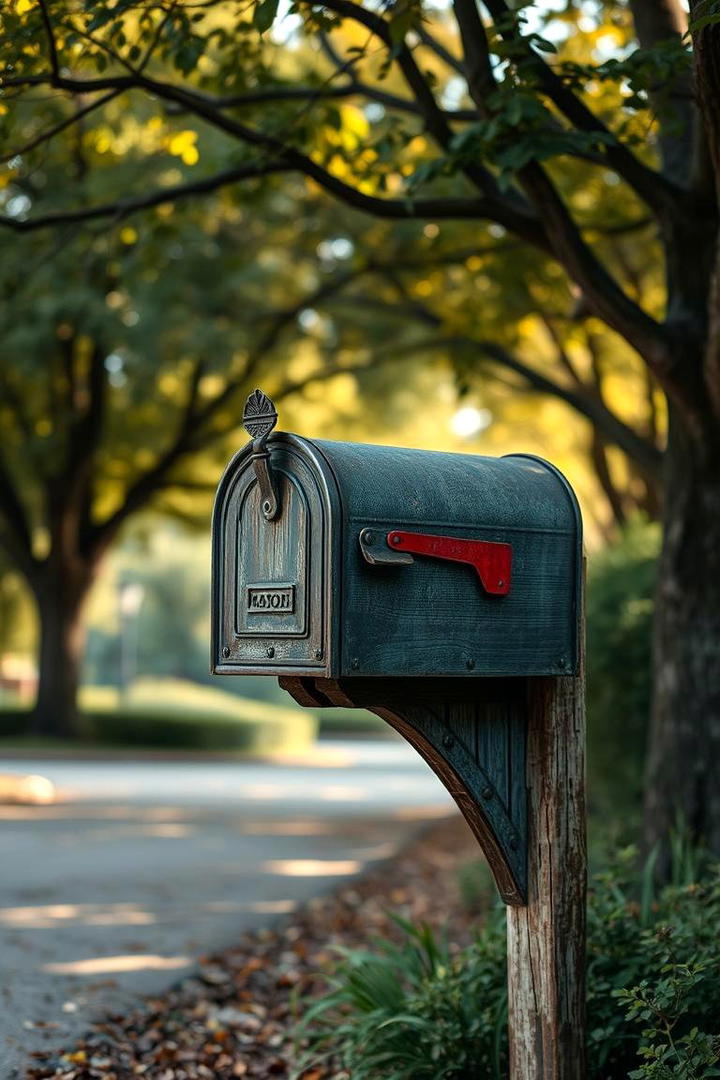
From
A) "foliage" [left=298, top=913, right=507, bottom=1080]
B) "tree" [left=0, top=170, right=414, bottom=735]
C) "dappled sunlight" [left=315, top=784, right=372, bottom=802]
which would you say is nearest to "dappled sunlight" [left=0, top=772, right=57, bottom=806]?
"dappled sunlight" [left=315, top=784, right=372, bottom=802]

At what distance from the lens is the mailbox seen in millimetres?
3404

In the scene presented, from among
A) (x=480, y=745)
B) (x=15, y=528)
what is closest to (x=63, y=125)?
(x=480, y=745)

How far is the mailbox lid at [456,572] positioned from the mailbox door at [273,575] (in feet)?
0.25

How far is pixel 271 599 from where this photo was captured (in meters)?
3.55

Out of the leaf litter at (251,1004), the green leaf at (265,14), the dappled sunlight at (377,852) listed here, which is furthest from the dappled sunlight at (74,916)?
the green leaf at (265,14)

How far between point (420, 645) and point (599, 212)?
7.81 meters

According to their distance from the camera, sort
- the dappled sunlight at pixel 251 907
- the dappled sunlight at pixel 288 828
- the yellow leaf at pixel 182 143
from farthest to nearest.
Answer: the dappled sunlight at pixel 288 828 → the dappled sunlight at pixel 251 907 → the yellow leaf at pixel 182 143

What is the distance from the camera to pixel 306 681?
3570mm

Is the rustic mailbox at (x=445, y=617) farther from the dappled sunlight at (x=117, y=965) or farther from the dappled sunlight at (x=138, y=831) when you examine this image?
the dappled sunlight at (x=138, y=831)

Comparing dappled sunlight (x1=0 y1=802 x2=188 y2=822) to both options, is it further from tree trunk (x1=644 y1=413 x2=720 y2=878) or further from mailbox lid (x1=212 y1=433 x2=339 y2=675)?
mailbox lid (x1=212 y1=433 x2=339 y2=675)

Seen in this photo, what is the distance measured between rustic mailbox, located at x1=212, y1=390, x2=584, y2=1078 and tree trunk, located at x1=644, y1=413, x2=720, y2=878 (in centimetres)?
245

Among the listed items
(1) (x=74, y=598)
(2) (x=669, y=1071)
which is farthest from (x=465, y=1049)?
(1) (x=74, y=598)

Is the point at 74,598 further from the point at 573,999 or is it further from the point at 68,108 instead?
the point at 573,999

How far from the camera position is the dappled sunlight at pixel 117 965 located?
6465 millimetres
